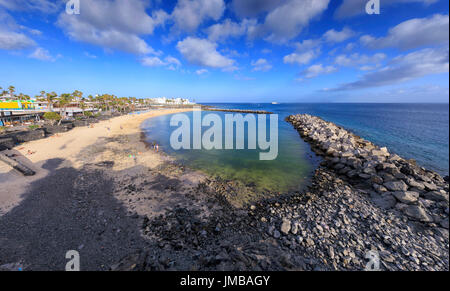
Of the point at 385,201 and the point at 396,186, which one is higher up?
the point at 396,186

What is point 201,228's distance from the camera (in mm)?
7406

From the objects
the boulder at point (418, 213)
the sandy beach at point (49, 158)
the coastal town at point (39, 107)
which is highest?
the coastal town at point (39, 107)

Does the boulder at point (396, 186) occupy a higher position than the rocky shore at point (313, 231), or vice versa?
the boulder at point (396, 186)

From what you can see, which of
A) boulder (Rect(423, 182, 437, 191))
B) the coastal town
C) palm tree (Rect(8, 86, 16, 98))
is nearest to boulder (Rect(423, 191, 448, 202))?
boulder (Rect(423, 182, 437, 191))

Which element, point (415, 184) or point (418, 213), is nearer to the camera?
→ point (418, 213)

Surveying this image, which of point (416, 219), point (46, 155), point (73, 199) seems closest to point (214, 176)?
point (73, 199)

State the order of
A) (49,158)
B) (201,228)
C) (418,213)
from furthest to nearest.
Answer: (49,158)
(418,213)
(201,228)

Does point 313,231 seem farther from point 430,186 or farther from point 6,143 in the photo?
point 6,143

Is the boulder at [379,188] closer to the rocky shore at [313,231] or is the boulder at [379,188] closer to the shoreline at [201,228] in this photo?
the rocky shore at [313,231]

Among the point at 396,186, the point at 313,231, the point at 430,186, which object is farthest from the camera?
the point at 396,186

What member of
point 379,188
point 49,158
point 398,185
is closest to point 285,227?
point 379,188

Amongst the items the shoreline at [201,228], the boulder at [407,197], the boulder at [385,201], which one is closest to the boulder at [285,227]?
the shoreline at [201,228]

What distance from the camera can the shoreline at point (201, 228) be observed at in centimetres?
550
